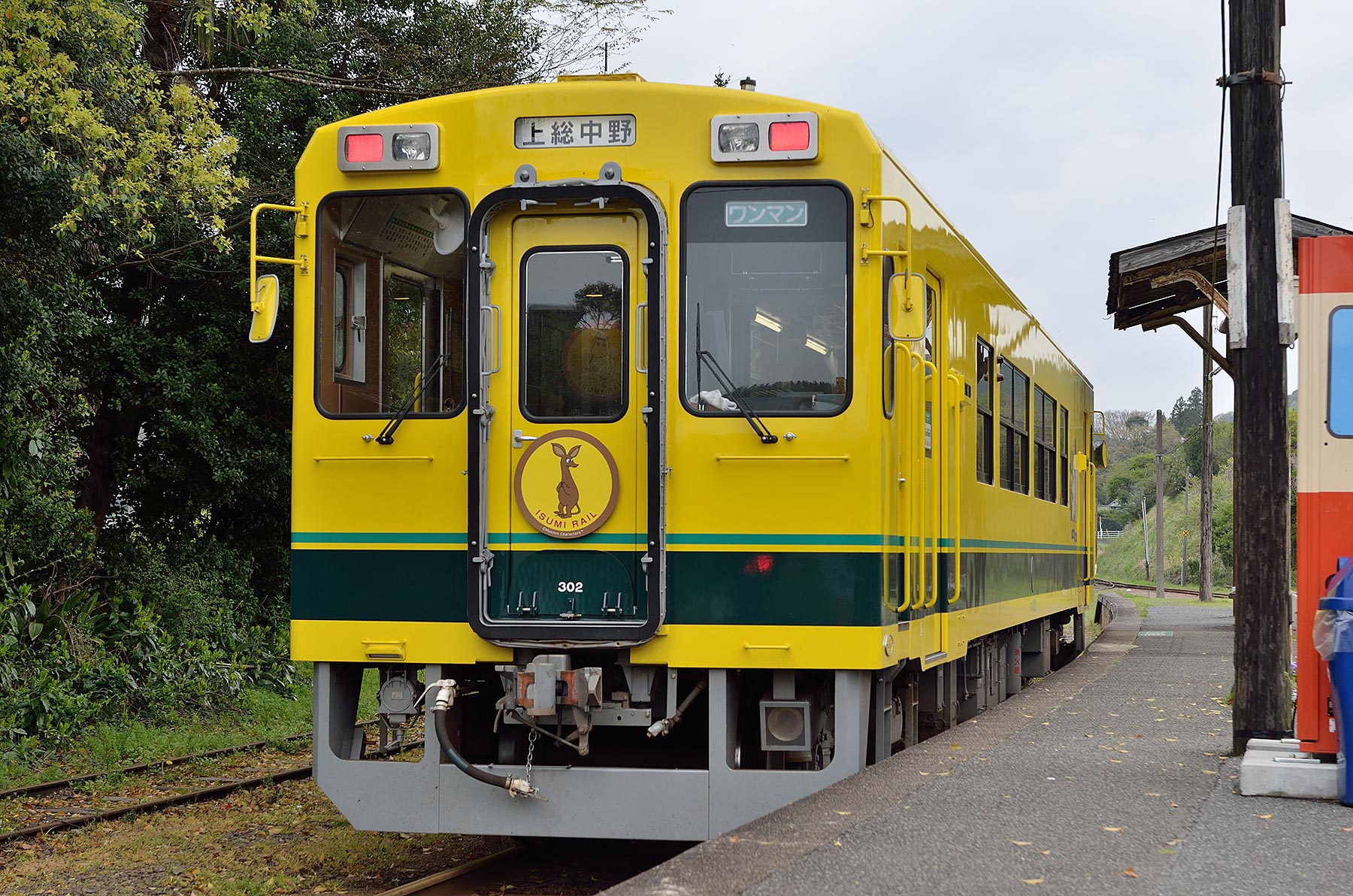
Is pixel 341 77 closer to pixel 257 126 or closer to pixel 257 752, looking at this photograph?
pixel 257 126

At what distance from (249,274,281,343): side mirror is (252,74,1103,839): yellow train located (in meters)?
0.02

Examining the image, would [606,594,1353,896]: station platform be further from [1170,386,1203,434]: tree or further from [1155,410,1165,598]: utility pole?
[1170,386,1203,434]: tree

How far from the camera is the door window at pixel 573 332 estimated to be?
6664 millimetres

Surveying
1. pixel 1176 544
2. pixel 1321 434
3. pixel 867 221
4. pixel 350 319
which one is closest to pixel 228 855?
pixel 350 319

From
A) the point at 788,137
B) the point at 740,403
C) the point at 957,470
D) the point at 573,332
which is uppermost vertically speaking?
the point at 788,137

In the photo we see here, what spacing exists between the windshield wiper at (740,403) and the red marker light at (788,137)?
3.17ft

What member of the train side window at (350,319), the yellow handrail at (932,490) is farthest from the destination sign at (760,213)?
the train side window at (350,319)

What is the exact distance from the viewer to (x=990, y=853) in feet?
18.2

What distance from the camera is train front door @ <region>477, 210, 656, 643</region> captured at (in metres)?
6.57

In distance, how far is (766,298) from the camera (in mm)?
6590

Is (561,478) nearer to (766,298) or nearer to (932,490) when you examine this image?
(766,298)

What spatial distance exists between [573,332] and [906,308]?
149 cm

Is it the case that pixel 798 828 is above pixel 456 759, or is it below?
below

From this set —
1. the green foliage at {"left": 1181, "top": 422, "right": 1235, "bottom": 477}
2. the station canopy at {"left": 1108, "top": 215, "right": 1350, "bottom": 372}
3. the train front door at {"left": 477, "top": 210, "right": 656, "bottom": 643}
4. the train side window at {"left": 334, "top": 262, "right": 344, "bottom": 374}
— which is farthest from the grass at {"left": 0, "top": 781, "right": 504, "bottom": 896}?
the green foliage at {"left": 1181, "top": 422, "right": 1235, "bottom": 477}
